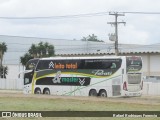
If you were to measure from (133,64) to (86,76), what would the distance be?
4.14 meters

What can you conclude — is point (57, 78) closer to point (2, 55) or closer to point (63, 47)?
point (2, 55)

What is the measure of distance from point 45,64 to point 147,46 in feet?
163

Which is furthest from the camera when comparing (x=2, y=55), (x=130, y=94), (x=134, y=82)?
(x=2, y=55)

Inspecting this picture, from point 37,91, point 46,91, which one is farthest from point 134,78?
point 37,91

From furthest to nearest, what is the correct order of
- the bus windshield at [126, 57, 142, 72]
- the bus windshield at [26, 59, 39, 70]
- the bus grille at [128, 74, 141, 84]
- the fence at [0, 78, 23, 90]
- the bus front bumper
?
the fence at [0, 78, 23, 90] → the bus windshield at [26, 59, 39, 70] → the bus grille at [128, 74, 141, 84] → the bus front bumper → the bus windshield at [126, 57, 142, 72]

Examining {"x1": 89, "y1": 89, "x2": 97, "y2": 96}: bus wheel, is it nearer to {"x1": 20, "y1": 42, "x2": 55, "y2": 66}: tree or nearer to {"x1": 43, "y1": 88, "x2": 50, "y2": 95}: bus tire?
{"x1": 43, "y1": 88, "x2": 50, "y2": 95}: bus tire

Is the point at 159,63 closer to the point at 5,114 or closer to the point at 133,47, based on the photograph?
the point at 133,47

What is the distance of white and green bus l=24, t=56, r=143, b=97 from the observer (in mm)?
36406

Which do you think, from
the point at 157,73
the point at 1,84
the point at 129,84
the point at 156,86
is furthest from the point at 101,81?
the point at 1,84

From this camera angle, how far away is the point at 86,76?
3809cm

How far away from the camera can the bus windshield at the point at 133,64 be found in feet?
118

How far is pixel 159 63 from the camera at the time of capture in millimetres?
62969

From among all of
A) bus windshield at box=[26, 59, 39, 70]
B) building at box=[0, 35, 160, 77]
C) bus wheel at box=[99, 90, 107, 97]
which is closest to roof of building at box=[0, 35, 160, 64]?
building at box=[0, 35, 160, 77]

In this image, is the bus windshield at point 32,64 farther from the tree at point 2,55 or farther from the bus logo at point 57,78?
the tree at point 2,55
